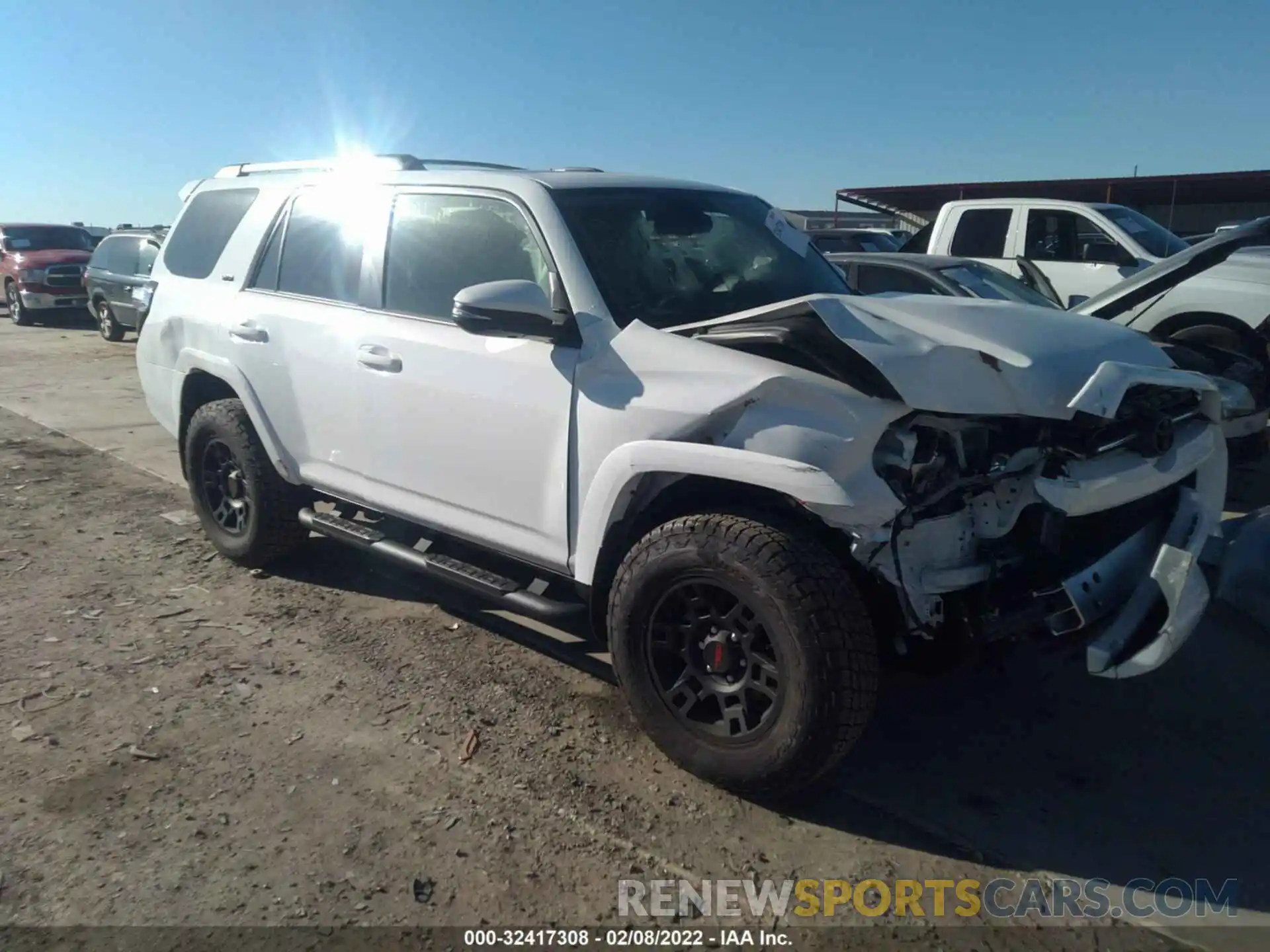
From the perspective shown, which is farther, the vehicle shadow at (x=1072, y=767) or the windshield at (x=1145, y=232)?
the windshield at (x=1145, y=232)

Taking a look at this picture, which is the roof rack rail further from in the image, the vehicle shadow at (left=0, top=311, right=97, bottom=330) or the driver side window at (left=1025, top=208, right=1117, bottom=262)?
the vehicle shadow at (left=0, top=311, right=97, bottom=330)

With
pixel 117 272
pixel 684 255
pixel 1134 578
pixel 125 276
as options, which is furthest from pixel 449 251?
pixel 117 272

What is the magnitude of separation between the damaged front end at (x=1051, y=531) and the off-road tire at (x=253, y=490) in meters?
3.10

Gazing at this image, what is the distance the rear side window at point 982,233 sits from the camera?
32.7 ft

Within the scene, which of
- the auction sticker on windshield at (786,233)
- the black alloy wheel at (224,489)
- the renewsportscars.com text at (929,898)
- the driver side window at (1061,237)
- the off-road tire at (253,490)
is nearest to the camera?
the renewsportscars.com text at (929,898)

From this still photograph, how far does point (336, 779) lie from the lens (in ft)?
10.5

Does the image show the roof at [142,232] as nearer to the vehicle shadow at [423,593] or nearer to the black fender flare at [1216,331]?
the vehicle shadow at [423,593]

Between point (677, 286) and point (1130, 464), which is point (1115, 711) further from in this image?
point (677, 286)

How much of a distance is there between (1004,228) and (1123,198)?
17.5 meters

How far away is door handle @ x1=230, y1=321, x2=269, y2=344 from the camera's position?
4.53 m

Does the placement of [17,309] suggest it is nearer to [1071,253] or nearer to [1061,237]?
[1061,237]

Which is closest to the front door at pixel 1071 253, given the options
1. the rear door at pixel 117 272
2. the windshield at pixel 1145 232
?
the windshield at pixel 1145 232

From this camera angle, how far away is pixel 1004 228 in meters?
9.98

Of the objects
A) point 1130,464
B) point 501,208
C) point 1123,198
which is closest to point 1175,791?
point 1130,464
